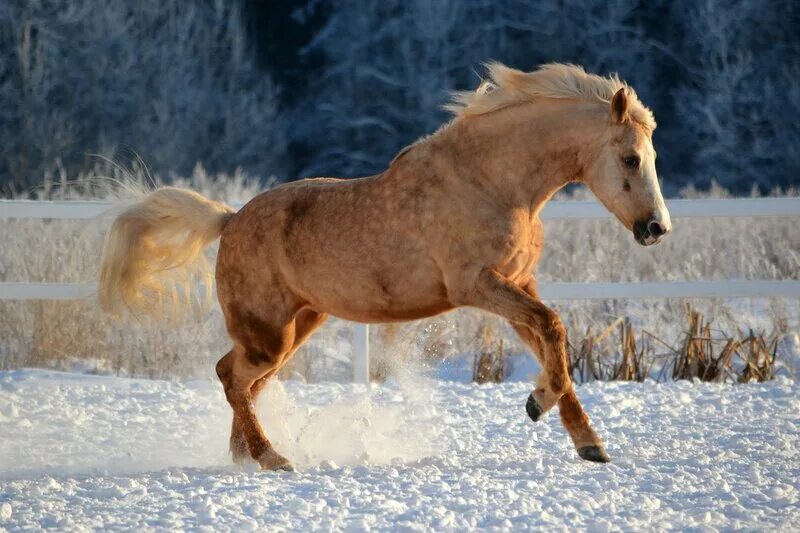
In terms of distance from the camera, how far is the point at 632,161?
4.80 metres

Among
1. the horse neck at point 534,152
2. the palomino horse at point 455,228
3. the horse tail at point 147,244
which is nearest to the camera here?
the palomino horse at point 455,228

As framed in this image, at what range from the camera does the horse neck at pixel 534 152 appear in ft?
16.3

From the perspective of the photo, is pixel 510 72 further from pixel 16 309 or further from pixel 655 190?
pixel 16 309

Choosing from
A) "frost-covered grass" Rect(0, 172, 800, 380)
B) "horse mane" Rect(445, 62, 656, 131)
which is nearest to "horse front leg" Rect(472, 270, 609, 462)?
"horse mane" Rect(445, 62, 656, 131)

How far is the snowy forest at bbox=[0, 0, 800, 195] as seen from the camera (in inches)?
787

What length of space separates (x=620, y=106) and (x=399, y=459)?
1669mm

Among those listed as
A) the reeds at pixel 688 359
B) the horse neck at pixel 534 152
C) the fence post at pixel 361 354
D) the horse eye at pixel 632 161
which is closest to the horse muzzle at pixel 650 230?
the horse eye at pixel 632 161

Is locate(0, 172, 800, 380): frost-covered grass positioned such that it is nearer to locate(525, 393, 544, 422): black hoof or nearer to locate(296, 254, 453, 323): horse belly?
locate(296, 254, 453, 323): horse belly

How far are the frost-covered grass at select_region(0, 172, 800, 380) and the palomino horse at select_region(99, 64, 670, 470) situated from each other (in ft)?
6.04

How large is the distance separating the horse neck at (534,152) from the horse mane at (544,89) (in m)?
0.04

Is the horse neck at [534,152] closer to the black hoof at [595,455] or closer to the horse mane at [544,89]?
the horse mane at [544,89]

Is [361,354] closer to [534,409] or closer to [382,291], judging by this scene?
[382,291]

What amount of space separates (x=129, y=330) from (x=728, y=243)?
488 centimetres

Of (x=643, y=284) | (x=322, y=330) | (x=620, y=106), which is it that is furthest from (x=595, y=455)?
(x=322, y=330)
